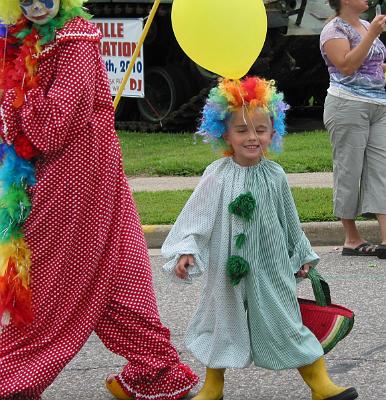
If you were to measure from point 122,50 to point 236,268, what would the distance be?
36.3 feet

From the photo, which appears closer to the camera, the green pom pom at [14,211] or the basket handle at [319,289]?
the green pom pom at [14,211]

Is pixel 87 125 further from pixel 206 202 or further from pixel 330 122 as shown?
pixel 330 122

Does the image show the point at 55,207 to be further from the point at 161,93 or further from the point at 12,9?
the point at 161,93

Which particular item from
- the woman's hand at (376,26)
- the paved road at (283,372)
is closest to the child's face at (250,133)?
the paved road at (283,372)

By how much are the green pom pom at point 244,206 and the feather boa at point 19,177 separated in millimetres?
777

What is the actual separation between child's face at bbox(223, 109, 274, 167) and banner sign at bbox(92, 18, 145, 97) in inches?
415

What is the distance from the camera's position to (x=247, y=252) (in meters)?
4.79

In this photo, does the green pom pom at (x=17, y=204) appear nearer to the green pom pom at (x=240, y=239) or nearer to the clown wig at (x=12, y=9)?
the clown wig at (x=12, y=9)

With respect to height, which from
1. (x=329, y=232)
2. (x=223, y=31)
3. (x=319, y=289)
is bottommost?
(x=329, y=232)

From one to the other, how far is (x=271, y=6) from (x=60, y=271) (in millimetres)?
10322

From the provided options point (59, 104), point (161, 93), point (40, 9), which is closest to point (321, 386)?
point (59, 104)

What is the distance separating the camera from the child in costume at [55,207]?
4.69 meters

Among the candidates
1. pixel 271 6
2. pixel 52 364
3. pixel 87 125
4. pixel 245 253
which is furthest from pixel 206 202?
pixel 271 6

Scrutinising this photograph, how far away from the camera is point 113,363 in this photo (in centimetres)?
569
